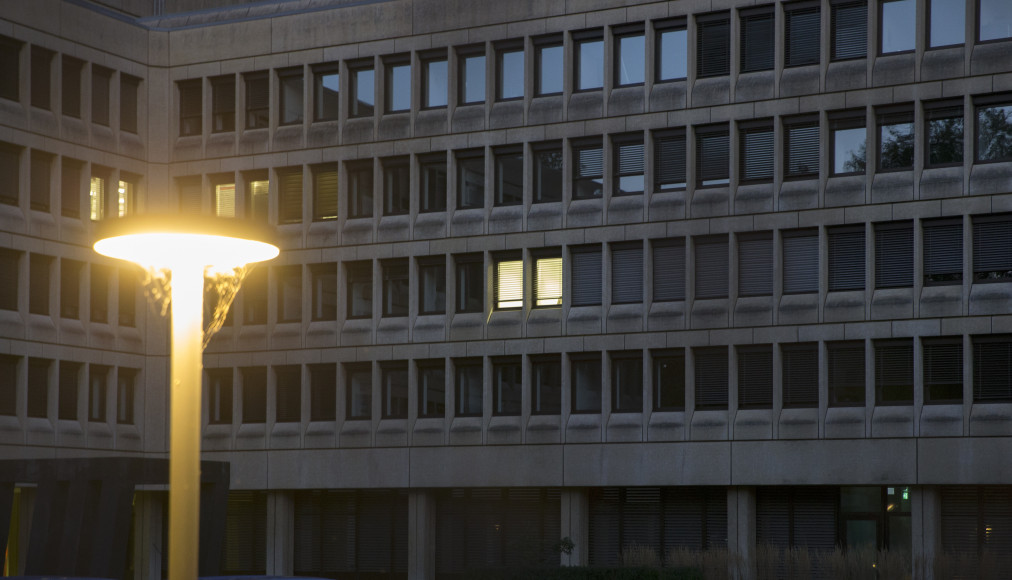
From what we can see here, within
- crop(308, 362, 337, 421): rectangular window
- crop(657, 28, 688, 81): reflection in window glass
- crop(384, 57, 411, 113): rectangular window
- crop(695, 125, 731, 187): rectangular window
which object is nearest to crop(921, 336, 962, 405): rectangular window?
crop(695, 125, 731, 187): rectangular window

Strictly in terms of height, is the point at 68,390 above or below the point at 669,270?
below

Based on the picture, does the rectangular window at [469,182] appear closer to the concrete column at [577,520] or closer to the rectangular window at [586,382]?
the rectangular window at [586,382]

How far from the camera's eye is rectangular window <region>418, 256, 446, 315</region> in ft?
140

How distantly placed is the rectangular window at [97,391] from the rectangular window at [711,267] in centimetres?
1722

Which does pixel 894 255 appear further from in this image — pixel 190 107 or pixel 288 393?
pixel 190 107

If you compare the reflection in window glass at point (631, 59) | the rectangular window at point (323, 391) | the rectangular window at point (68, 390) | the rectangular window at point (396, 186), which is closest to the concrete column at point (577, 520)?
the rectangular window at point (323, 391)

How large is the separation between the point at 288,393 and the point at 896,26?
19771 millimetres

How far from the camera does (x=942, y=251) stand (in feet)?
120

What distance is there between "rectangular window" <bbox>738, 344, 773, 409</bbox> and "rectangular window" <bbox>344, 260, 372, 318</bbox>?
1113cm

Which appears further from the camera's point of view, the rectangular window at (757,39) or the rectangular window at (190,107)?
the rectangular window at (190,107)

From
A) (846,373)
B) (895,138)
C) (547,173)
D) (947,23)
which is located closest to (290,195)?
(547,173)

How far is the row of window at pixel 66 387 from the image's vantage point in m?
41.1

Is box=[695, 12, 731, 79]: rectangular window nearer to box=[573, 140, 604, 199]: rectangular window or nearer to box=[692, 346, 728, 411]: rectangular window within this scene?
box=[573, 140, 604, 199]: rectangular window

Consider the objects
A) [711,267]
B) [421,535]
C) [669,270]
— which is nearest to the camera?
[711,267]
